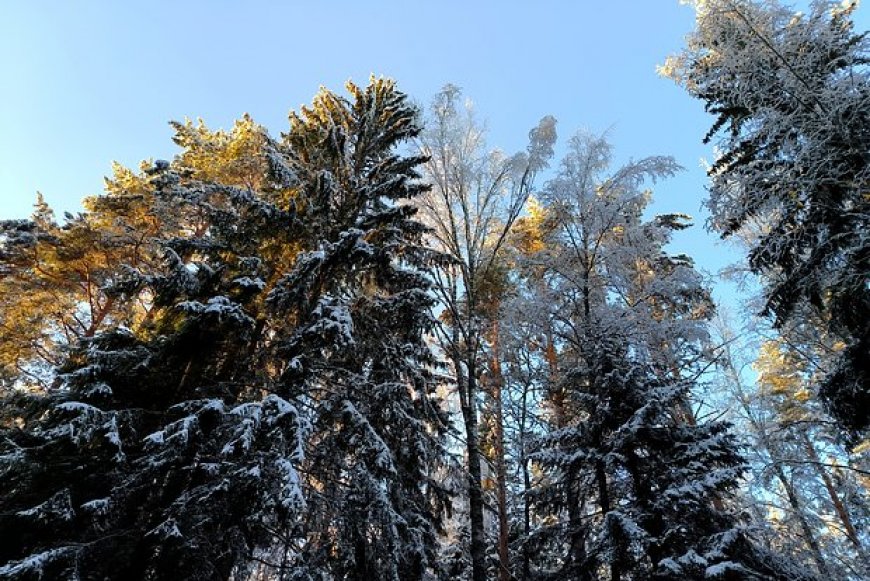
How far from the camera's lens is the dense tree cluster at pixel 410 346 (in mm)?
6137

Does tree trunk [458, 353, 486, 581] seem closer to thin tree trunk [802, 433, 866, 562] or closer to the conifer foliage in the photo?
the conifer foliage

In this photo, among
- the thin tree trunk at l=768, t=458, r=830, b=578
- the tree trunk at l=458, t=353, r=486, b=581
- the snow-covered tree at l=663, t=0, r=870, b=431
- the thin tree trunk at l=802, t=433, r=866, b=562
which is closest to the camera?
the snow-covered tree at l=663, t=0, r=870, b=431

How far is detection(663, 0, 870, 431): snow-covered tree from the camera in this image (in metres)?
6.45

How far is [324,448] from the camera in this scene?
771cm

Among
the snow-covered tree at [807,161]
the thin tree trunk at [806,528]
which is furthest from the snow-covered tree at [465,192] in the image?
the thin tree trunk at [806,528]

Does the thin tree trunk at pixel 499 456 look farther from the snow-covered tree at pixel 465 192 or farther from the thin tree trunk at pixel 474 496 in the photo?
the thin tree trunk at pixel 474 496

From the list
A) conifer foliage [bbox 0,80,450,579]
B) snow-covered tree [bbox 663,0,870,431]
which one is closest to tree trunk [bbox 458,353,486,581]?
conifer foliage [bbox 0,80,450,579]

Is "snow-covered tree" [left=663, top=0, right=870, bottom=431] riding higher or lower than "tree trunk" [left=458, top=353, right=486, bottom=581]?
higher

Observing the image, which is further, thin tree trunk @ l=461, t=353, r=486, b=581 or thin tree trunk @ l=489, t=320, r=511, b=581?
thin tree trunk @ l=489, t=320, r=511, b=581

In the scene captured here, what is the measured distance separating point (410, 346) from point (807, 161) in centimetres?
737

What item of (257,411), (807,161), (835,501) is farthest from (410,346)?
(835,501)

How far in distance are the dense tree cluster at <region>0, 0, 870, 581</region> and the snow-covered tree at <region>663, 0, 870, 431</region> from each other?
6cm

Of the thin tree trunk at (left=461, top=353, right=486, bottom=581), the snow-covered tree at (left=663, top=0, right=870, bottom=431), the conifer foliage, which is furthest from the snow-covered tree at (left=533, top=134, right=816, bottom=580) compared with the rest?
the conifer foliage

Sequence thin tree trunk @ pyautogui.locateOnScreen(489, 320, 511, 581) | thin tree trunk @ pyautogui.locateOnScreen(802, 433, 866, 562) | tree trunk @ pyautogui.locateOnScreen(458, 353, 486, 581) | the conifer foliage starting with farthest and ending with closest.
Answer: thin tree trunk @ pyautogui.locateOnScreen(802, 433, 866, 562), thin tree trunk @ pyautogui.locateOnScreen(489, 320, 511, 581), tree trunk @ pyautogui.locateOnScreen(458, 353, 486, 581), the conifer foliage
